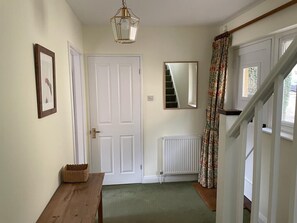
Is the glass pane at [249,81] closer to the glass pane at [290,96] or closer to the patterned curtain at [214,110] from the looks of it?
the patterned curtain at [214,110]

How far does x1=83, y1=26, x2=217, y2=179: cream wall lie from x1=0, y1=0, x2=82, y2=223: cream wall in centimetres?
142

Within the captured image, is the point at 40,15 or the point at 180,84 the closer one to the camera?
the point at 40,15

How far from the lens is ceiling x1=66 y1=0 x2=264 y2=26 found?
2.63 meters

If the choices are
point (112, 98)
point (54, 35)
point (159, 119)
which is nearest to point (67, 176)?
point (54, 35)

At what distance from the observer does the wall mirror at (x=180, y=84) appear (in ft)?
12.3

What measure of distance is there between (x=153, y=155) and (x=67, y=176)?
1.89m

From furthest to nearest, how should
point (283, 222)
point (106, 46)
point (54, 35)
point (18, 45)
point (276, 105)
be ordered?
point (106, 46), point (283, 222), point (54, 35), point (18, 45), point (276, 105)

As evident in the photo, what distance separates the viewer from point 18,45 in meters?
1.36

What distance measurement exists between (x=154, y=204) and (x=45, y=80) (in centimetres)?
221

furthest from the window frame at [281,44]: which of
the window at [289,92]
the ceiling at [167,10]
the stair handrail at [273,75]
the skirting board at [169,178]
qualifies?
the skirting board at [169,178]

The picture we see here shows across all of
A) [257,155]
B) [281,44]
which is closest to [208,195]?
[281,44]

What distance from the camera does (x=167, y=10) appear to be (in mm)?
2902

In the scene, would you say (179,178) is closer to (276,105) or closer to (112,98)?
(112,98)

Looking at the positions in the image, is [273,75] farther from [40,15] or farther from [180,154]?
[180,154]
